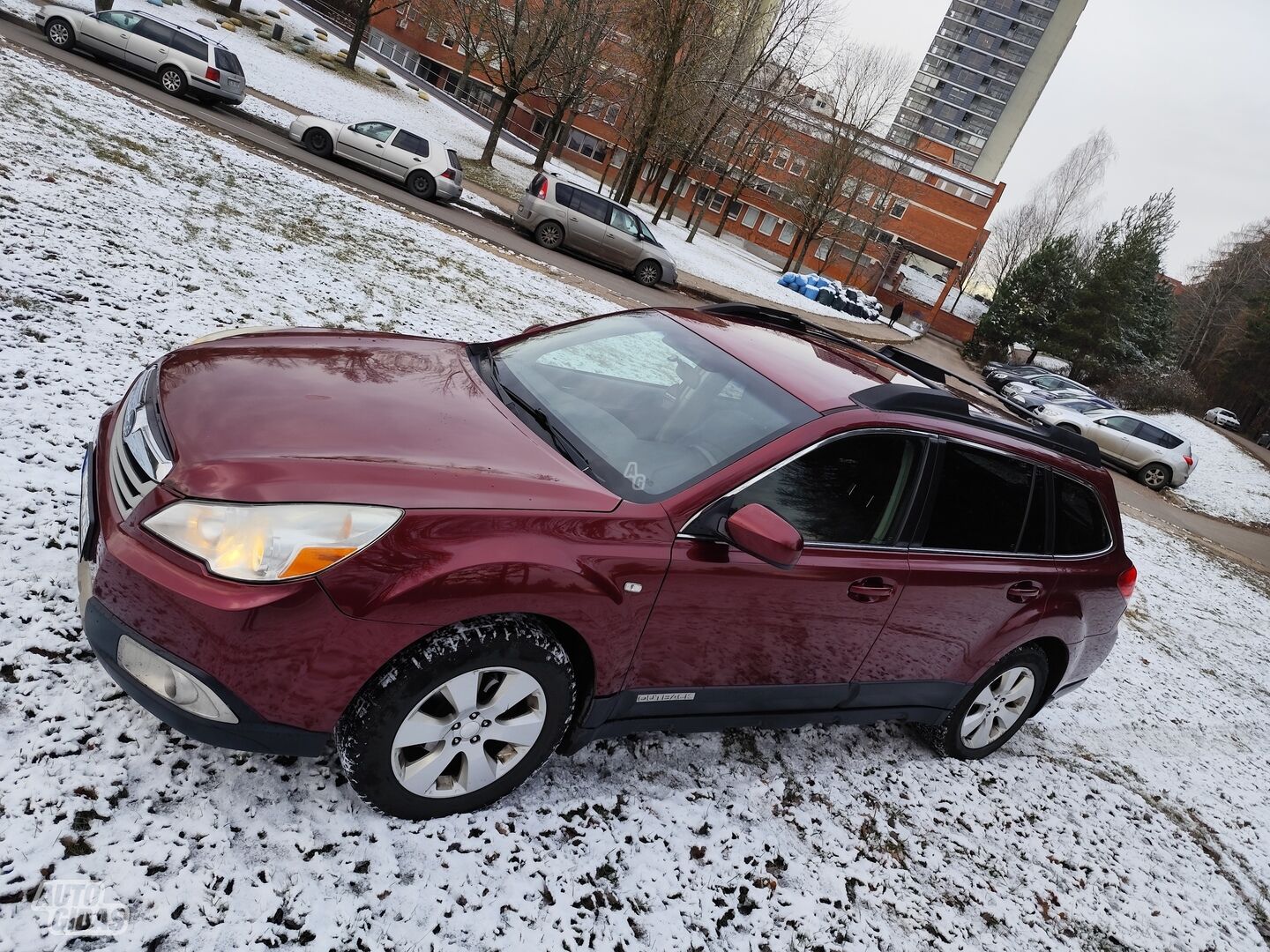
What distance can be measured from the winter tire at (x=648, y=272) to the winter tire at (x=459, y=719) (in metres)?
18.4

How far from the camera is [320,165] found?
16.0 m

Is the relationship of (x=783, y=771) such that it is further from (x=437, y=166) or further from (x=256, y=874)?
(x=437, y=166)

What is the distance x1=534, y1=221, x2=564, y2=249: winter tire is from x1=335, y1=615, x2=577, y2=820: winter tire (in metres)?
17.2

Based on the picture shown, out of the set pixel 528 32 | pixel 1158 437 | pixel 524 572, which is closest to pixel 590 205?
pixel 528 32

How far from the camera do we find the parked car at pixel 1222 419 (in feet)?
160

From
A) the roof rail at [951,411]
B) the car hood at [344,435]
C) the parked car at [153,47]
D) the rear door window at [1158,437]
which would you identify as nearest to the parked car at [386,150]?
the parked car at [153,47]

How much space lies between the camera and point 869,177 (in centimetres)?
4931

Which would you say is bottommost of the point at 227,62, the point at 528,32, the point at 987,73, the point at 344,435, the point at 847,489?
the point at 344,435

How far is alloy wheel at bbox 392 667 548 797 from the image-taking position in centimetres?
241

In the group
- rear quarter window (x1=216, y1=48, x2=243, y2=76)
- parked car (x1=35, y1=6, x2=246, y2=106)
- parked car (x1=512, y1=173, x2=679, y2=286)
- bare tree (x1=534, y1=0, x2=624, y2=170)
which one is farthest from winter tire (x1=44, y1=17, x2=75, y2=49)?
bare tree (x1=534, y1=0, x2=624, y2=170)

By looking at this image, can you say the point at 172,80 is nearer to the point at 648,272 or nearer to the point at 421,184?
the point at 421,184

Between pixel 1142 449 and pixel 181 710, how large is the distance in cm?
2218

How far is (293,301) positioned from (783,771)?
5.88 metres
